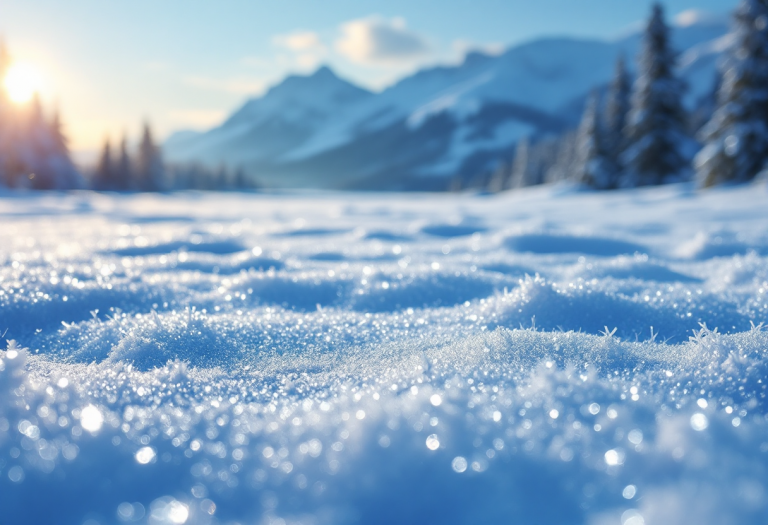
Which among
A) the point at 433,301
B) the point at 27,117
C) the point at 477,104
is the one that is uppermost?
the point at 477,104

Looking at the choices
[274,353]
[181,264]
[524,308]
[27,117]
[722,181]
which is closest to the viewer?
Result: [274,353]

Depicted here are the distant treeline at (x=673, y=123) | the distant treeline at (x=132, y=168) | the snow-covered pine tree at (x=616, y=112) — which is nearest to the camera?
the distant treeline at (x=673, y=123)

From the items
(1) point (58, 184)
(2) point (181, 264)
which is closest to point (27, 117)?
(1) point (58, 184)

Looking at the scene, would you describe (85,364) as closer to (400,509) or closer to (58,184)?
(400,509)

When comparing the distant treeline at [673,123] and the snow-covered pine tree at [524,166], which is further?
the snow-covered pine tree at [524,166]

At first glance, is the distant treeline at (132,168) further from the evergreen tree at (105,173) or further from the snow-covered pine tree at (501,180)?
the snow-covered pine tree at (501,180)

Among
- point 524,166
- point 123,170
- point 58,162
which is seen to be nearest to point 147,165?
point 123,170

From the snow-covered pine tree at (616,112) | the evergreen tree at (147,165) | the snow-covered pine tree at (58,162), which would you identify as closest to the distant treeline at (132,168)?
the evergreen tree at (147,165)
